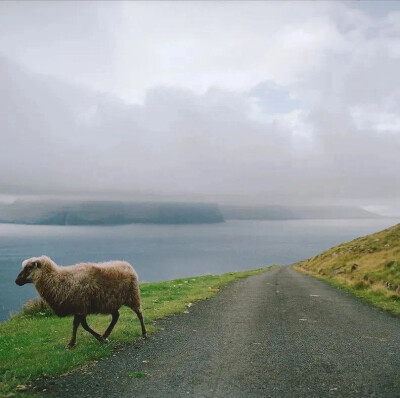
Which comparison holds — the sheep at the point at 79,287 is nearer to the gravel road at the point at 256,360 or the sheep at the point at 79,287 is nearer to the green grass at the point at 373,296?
the gravel road at the point at 256,360

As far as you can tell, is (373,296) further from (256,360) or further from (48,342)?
(48,342)

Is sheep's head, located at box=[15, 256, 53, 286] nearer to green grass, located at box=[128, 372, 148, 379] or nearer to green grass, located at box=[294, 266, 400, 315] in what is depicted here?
green grass, located at box=[128, 372, 148, 379]

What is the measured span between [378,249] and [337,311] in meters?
29.5

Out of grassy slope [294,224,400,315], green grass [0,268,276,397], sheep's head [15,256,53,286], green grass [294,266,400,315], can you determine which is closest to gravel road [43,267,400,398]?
green grass [0,268,276,397]

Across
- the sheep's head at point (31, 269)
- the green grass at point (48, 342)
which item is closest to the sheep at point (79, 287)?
the sheep's head at point (31, 269)

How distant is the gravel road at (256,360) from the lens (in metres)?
8.05

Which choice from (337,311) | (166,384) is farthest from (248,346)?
(337,311)

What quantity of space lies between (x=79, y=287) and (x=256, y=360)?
19.5 ft

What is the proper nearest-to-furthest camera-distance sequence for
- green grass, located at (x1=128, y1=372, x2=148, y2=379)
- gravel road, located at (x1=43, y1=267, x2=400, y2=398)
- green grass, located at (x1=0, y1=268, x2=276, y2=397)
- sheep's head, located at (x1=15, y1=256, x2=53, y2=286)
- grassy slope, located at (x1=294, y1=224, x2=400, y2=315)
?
1. gravel road, located at (x1=43, y1=267, x2=400, y2=398)
2. green grass, located at (x1=128, y1=372, x2=148, y2=379)
3. green grass, located at (x1=0, y1=268, x2=276, y2=397)
4. sheep's head, located at (x1=15, y1=256, x2=53, y2=286)
5. grassy slope, located at (x1=294, y1=224, x2=400, y2=315)

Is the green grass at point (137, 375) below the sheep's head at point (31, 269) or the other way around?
below

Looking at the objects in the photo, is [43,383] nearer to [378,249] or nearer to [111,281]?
[111,281]

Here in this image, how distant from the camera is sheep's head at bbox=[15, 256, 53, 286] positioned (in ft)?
39.9

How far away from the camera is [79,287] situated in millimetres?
11977

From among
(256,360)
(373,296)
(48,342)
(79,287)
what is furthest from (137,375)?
(373,296)
